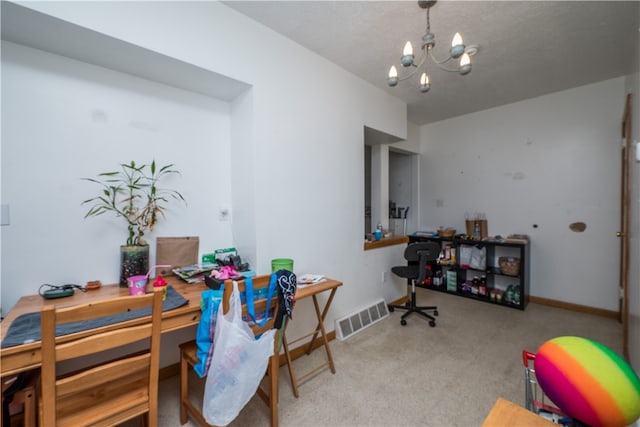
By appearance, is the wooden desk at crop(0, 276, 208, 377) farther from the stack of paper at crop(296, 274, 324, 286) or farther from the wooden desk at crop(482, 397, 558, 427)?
the wooden desk at crop(482, 397, 558, 427)

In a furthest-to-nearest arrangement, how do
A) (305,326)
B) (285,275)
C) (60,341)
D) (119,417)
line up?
(305,326)
(285,275)
(119,417)
(60,341)

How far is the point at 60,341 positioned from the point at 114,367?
Answer: 223 mm

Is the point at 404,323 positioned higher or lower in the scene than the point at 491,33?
lower

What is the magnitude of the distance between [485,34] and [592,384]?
8.19ft

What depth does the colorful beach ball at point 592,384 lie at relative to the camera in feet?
2.35

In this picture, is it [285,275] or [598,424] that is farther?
[285,275]

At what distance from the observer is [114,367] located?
113cm

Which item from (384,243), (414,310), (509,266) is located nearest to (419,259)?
(384,243)

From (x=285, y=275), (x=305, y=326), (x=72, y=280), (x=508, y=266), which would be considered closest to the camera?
(x=285, y=275)

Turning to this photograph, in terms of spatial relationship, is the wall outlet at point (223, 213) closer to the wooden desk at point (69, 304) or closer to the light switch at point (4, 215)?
the wooden desk at point (69, 304)

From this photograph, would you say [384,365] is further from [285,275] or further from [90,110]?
[90,110]

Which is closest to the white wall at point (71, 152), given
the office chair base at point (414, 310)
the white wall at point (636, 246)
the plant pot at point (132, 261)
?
the plant pot at point (132, 261)

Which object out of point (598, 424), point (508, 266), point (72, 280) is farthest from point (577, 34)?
point (72, 280)

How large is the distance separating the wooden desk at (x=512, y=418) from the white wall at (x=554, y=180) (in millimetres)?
3539
